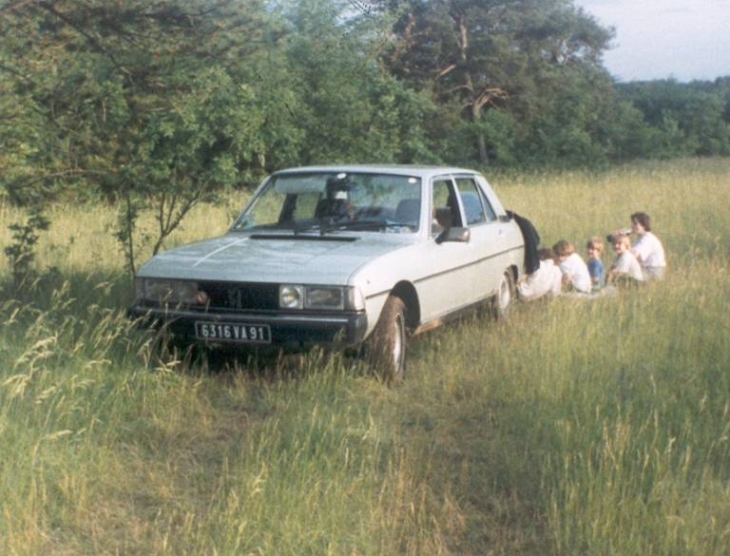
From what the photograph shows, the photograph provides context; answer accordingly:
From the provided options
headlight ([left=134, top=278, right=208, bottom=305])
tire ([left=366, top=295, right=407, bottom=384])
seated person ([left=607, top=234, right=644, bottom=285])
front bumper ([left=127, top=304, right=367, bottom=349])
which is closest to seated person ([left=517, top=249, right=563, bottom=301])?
seated person ([left=607, top=234, right=644, bottom=285])

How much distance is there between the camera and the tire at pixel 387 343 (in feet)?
24.3

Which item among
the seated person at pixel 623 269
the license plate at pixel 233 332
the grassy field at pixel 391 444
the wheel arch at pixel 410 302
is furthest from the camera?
the seated person at pixel 623 269

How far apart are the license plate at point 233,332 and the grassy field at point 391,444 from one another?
32 cm

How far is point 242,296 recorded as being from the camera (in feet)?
24.0

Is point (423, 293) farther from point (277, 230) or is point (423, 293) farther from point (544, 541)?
point (544, 541)

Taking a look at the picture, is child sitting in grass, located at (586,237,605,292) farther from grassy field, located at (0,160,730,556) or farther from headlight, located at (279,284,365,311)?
headlight, located at (279,284,365,311)

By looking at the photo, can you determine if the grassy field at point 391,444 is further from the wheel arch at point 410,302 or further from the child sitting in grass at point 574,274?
the child sitting in grass at point 574,274

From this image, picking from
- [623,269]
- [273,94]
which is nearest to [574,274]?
[623,269]

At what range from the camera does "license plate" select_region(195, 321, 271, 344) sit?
7172mm

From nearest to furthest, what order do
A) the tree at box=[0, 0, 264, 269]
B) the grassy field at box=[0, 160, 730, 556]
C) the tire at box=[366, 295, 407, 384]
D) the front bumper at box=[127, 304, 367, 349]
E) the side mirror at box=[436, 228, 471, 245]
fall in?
the grassy field at box=[0, 160, 730, 556]
the front bumper at box=[127, 304, 367, 349]
the tire at box=[366, 295, 407, 384]
the side mirror at box=[436, 228, 471, 245]
the tree at box=[0, 0, 264, 269]

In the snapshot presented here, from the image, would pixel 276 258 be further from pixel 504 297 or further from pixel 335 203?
pixel 504 297

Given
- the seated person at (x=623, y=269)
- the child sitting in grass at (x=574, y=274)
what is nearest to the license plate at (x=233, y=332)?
the child sitting in grass at (x=574, y=274)

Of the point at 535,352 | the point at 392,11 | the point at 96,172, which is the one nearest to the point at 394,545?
the point at 535,352

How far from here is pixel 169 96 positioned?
29.9 feet
